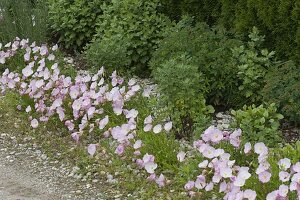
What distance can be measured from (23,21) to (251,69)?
3027 mm

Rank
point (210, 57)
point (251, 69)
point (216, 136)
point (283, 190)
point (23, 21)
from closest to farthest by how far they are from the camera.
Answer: point (283, 190), point (216, 136), point (251, 69), point (210, 57), point (23, 21)

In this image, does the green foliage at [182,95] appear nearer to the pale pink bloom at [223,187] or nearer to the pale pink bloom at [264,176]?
the pale pink bloom at [223,187]

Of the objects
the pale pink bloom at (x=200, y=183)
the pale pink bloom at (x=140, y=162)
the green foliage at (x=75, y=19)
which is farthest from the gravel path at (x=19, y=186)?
the green foliage at (x=75, y=19)

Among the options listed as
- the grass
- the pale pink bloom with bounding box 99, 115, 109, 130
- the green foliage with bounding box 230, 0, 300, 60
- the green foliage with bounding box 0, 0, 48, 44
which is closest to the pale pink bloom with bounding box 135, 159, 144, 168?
the grass

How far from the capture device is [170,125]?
15.7 ft

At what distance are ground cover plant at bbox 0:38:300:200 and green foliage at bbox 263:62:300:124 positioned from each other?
0.67 metres

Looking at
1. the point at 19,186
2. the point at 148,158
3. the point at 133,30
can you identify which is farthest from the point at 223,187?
the point at 133,30

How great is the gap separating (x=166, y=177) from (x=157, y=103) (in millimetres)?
1009

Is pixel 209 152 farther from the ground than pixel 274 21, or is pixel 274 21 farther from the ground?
pixel 274 21

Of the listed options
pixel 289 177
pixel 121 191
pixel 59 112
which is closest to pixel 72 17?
pixel 59 112

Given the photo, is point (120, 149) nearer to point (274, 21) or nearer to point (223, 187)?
point (223, 187)

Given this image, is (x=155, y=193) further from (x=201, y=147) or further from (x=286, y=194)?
(x=286, y=194)

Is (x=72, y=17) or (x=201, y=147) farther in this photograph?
(x=72, y=17)

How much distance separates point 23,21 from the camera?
23.9 feet
